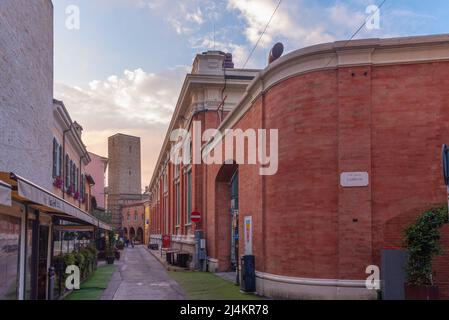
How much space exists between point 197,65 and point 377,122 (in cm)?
1852

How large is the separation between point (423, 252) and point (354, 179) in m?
2.65

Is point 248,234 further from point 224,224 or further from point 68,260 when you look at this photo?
point 224,224

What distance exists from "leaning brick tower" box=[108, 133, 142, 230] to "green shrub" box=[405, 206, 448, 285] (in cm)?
8177

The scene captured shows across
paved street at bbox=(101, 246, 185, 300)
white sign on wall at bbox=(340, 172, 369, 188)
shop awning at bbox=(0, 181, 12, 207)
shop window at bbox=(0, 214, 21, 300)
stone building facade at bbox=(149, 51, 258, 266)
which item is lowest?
paved street at bbox=(101, 246, 185, 300)

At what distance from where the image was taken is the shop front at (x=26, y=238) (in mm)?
7383

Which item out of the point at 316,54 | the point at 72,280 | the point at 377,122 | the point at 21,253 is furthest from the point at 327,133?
the point at 72,280

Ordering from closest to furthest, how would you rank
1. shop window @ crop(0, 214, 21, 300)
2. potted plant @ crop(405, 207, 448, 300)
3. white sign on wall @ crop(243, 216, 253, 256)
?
shop window @ crop(0, 214, 21, 300) < potted plant @ crop(405, 207, 448, 300) < white sign on wall @ crop(243, 216, 253, 256)

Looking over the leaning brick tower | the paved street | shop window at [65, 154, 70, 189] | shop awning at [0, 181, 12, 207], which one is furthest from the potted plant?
the leaning brick tower

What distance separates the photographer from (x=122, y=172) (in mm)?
91312

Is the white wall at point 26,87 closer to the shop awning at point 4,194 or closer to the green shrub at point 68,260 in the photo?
the green shrub at point 68,260

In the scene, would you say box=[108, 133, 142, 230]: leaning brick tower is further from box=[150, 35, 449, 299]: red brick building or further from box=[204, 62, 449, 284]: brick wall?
box=[204, 62, 449, 284]: brick wall

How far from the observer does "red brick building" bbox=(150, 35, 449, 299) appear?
1274 centimetres

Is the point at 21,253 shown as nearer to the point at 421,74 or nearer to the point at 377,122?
the point at 377,122
